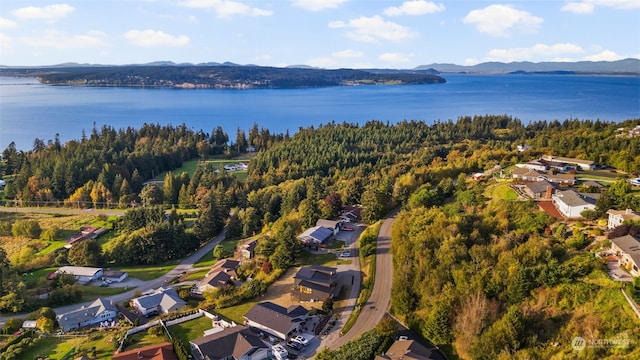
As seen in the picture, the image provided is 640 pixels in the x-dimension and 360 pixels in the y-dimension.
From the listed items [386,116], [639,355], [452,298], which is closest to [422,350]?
[452,298]

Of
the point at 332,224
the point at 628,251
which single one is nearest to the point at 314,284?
the point at 332,224

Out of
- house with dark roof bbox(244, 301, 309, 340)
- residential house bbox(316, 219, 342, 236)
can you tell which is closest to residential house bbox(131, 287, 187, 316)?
house with dark roof bbox(244, 301, 309, 340)

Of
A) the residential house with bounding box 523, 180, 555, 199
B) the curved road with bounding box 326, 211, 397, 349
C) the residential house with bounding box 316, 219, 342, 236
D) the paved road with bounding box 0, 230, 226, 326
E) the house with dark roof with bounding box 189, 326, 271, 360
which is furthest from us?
the residential house with bounding box 316, 219, 342, 236

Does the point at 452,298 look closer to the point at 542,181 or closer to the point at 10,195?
the point at 542,181

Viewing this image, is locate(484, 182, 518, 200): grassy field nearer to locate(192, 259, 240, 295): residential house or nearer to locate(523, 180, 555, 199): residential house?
locate(523, 180, 555, 199): residential house

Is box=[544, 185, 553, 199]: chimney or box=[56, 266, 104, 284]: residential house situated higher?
box=[544, 185, 553, 199]: chimney

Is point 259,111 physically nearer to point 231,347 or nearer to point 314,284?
point 314,284
